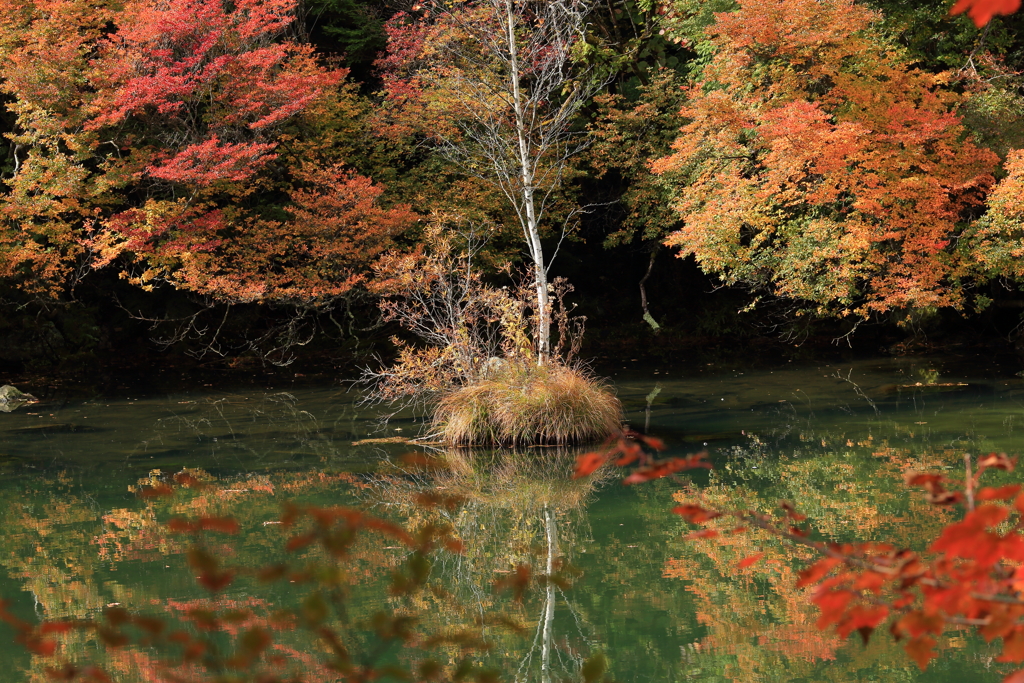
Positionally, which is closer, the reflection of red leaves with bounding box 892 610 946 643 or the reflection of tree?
the reflection of red leaves with bounding box 892 610 946 643

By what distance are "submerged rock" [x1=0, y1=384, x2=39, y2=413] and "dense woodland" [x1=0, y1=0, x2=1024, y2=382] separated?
1674 millimetres

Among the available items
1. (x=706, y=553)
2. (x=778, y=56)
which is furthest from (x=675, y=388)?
(x=706, y=553)

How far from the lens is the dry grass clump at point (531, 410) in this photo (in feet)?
29.8

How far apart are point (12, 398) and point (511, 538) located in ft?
31.1

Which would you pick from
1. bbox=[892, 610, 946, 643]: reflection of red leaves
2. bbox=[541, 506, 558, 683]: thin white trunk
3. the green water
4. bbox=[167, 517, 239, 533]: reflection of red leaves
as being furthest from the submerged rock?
bbox=[892, 610, 946, 643]: reflection of red leaves

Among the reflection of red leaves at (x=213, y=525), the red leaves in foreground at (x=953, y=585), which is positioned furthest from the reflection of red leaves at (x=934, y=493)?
the reflection of red leaves at (x=213, y=525)

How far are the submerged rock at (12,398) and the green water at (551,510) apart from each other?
753mm

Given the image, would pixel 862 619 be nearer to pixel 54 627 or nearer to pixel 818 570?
pixel 818 570

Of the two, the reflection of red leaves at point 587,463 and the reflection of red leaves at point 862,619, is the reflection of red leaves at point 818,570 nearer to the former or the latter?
the reflection of red leaves at point 862,619

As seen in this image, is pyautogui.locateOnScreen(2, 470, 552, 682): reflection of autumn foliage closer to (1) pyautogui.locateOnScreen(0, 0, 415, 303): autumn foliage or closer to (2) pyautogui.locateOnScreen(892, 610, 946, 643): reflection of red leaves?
(2) pyautogui.locateOnScreen(892, 610, 946, 643): reflection of red leaves

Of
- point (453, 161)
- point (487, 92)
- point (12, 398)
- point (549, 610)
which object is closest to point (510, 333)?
point (549, 610)

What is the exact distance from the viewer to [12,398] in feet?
43.0

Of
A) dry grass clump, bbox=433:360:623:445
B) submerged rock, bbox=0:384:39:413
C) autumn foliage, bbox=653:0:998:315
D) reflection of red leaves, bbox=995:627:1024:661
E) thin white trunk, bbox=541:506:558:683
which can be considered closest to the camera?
reflection of red leaves, bbox=995:627:1024:661

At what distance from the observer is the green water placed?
4.25 metres
